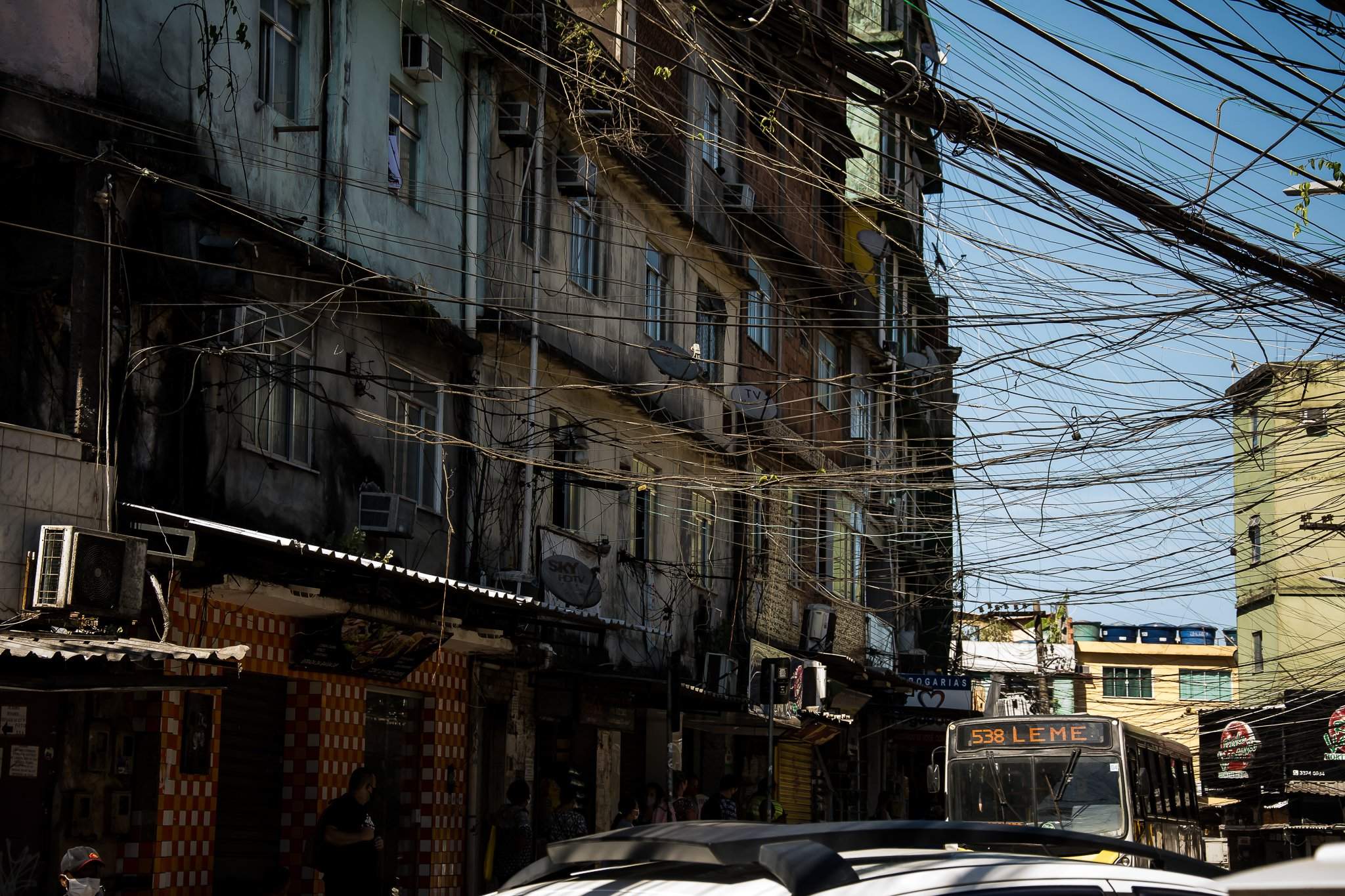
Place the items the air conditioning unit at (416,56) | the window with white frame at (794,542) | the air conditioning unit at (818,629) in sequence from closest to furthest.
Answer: the air conditioning unit at (416,56) < the window with white frame at (794,542) < the air conditioning unit at (818,629)

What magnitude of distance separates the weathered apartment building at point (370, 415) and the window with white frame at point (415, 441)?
51 mm

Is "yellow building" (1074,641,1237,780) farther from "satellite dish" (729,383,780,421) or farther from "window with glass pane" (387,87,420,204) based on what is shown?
"window with glass pane" (387,87,420,204)

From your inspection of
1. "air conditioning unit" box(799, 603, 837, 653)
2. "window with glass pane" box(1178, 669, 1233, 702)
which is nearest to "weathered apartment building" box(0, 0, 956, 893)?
"air conditioning unit" box(799, 603, 837, 653)

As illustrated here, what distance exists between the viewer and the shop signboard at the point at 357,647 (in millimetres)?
13750

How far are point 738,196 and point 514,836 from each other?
12022 millimetres

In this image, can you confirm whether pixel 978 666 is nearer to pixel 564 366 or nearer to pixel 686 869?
pixel 564 366

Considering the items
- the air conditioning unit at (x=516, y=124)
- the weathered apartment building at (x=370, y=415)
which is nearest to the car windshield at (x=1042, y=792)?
the weathered apartment building at (x=370, y=415)

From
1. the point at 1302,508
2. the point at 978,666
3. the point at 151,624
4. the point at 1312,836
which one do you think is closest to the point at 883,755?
the point at 1312,836

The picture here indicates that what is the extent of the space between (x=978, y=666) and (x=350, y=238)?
48.8 metres

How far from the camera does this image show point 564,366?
18812mm

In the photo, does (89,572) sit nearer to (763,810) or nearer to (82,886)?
(82,886)

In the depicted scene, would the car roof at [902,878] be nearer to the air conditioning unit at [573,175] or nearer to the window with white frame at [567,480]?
the window with white frame at [567,480]

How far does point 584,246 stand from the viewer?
20.3 meters

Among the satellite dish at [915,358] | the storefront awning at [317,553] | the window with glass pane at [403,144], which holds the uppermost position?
the satellite dish at [915,358]
